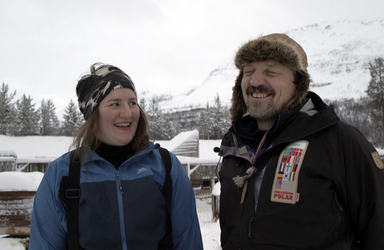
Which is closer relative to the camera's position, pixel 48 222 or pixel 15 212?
pixel 48 222

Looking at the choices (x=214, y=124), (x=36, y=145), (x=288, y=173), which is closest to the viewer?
(x=288, y=173)

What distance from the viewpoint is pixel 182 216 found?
2172 mm

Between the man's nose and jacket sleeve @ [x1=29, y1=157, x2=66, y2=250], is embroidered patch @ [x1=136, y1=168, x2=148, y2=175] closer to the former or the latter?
jacket sleeve @ [x1=29, y1=157, x2=66, y2=250]

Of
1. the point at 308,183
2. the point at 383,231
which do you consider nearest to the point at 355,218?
the point at 383,231

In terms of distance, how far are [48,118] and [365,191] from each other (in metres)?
59.6

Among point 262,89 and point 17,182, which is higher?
point 262,89

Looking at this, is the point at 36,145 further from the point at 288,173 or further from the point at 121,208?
the point at 288,173

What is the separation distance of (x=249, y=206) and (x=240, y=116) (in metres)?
0.95

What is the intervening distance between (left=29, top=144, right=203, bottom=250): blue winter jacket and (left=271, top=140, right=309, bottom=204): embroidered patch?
69 cm

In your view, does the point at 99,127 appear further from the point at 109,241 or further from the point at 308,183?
the point at 308,183

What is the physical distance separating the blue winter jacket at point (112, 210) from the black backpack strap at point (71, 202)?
31 millimetres

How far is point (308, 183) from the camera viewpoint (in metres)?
1.88

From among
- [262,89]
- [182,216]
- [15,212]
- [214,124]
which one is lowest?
[214,124]

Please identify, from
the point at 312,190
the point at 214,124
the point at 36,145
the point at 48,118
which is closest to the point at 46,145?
the point at 36,145
